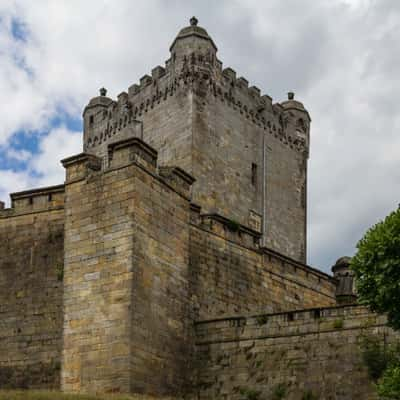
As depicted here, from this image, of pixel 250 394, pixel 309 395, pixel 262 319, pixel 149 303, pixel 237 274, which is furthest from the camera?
pixel 237 274

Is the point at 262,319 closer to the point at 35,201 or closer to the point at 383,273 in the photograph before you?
the point at 383,273

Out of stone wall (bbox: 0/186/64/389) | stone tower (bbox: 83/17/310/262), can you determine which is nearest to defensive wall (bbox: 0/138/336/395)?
stone wall (bbox: 0/186/64/389)

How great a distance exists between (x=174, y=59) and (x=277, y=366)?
18084 mm

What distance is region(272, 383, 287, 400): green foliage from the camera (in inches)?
1041

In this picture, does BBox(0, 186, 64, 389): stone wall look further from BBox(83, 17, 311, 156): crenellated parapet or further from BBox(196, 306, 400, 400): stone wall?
BBox(83, 17, 311, 156): crenellated parapet

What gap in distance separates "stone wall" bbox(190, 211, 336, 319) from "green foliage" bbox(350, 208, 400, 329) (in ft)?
22.0

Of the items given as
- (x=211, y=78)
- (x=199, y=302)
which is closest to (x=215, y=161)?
(x=211, y=78)

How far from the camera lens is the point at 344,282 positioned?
3816 cm

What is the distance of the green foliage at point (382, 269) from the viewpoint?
913 inches

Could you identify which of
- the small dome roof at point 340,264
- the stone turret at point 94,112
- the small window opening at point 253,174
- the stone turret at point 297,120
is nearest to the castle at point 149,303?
the small dome roof at point 340,264

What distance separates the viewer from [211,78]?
41.2 metres

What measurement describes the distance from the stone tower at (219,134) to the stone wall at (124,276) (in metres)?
11.3

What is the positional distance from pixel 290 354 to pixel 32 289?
7295mm

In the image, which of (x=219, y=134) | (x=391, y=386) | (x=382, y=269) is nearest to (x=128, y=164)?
(x=382, y=269)
